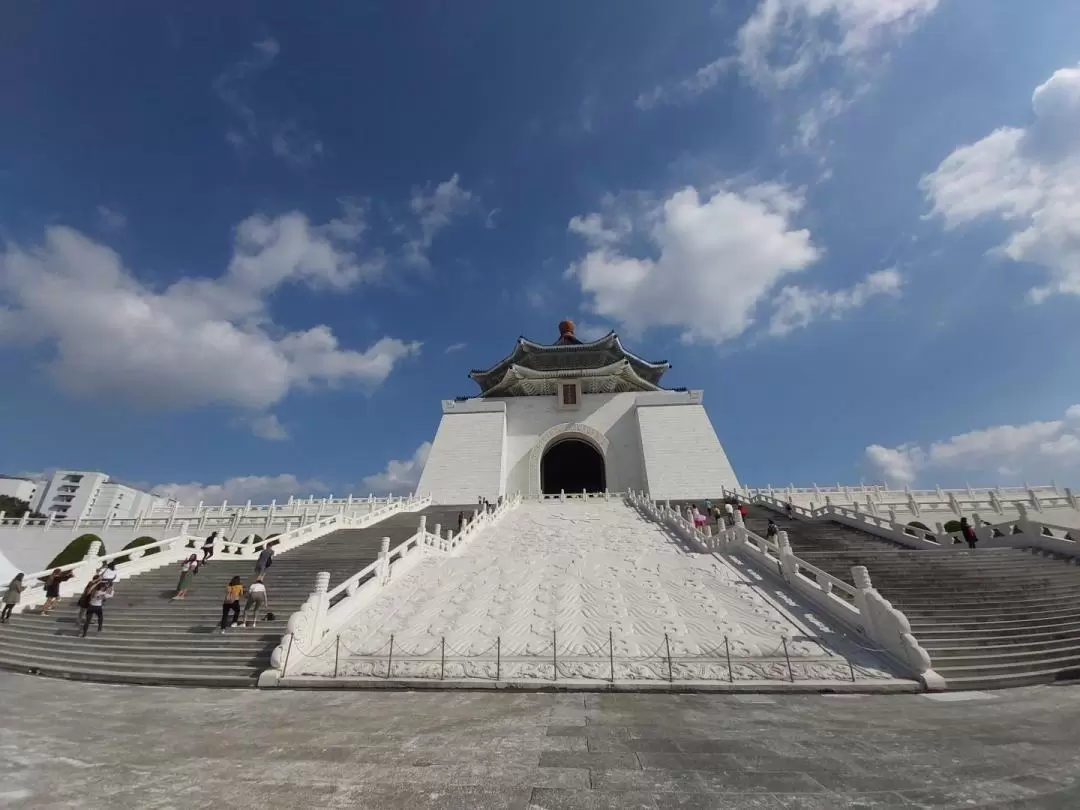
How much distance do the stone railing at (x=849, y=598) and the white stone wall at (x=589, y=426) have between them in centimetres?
1672

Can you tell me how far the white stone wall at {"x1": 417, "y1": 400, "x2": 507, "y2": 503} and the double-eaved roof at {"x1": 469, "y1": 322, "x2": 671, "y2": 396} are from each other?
2.69 metres

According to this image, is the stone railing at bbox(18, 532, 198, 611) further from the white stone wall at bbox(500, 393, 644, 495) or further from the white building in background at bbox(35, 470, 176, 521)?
the white building in background at bbox(35, 470, 176, 521)

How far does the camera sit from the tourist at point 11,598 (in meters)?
9.82

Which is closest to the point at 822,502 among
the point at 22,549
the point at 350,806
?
the point at 350,806

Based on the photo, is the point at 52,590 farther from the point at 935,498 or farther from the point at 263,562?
the point at 935,498

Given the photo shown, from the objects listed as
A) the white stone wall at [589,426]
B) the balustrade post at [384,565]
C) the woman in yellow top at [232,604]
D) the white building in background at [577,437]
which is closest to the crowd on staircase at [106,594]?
the woman in yellow top at [232,604]

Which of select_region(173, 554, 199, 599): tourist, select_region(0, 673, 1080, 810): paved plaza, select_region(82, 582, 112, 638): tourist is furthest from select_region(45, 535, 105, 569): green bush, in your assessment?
select_region(0, 673, 1080, 810): paved plaza

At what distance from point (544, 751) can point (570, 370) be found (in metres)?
30.4

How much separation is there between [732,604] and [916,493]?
2297 centimetres

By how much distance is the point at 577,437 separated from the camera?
106ft

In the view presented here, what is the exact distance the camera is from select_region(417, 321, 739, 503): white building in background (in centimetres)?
2898

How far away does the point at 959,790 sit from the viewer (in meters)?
3.21

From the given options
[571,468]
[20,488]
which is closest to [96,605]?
[571,468]

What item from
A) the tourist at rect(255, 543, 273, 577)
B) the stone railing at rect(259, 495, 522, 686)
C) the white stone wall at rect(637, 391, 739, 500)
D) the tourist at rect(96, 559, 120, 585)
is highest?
the white stone wall at rect(637, 391, 739, 500)
